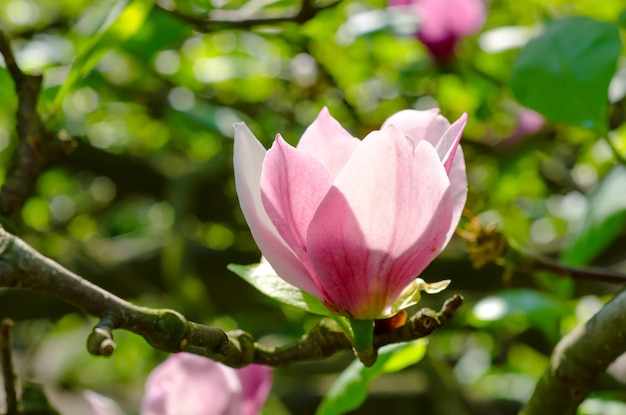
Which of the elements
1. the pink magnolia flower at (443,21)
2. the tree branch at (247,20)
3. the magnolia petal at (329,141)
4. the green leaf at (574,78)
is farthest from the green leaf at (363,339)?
the pink magnolia flower at (443,21)

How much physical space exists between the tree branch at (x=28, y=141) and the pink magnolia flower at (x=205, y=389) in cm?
18

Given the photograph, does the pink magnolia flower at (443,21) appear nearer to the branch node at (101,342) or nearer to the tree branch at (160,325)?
the tree branch at (160,325)

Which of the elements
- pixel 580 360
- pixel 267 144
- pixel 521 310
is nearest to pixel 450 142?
pixel 580 360

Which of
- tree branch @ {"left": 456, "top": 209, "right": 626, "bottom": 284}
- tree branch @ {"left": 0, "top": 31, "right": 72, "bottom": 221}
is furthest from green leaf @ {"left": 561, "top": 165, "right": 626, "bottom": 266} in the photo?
tree branch @ {"left": 0, "top": 31, "right": 72, "bottom": 221}

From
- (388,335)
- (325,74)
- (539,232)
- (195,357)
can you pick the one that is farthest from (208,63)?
(388,335)

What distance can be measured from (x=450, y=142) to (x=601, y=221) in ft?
1.53

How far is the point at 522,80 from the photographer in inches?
31.3

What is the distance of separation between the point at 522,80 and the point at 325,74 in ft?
2.61

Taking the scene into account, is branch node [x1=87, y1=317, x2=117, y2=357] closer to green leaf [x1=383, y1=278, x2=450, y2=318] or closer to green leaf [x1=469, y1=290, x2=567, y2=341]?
green leaf [x1=383, y1=278, x2=450, y2=318]

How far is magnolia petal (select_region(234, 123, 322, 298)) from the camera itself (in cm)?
48

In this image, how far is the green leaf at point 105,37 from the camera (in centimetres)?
76

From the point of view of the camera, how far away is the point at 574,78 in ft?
2.59

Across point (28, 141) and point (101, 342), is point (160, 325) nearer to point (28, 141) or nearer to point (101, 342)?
point (101, 342)

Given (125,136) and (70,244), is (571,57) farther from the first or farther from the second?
(125,136)
